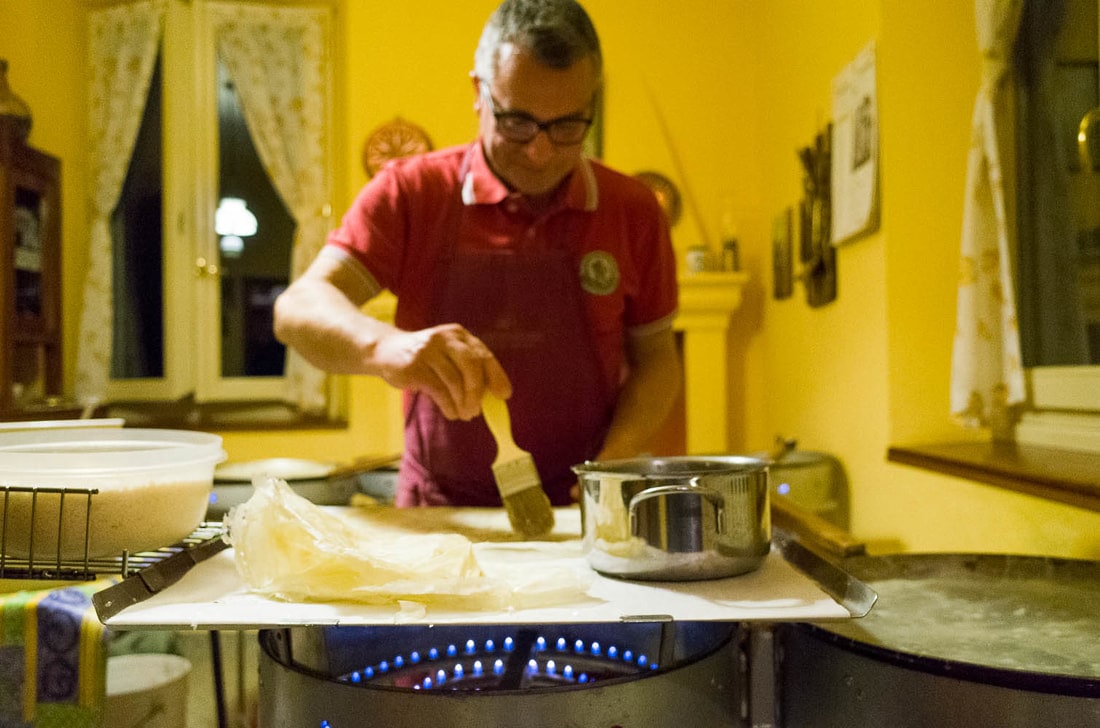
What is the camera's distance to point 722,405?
344 cm

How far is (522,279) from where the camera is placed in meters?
1.36

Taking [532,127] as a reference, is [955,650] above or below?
below

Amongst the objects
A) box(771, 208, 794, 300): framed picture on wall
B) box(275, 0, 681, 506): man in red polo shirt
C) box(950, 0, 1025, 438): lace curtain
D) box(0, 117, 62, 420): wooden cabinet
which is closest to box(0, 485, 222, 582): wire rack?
box(275, 0, 681, 506): man in red polo shirt

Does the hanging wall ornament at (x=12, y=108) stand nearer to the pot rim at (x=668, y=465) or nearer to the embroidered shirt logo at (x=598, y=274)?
the embroidered shirt logo at (x=598, y=274)

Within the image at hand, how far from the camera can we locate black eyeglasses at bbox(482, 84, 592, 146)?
47.6 inches

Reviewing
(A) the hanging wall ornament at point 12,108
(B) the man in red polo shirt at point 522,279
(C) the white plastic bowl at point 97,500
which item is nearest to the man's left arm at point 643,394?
(B) the man in red polo shirt at point 522,279

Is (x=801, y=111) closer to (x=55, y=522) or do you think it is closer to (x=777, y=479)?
(x=777, y=479)

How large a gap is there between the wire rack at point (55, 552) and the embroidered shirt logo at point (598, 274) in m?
0.83

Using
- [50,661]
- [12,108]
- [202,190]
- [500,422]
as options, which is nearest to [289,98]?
[202,190]

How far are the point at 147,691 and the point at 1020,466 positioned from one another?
169cm

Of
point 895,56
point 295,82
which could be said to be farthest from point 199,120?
point 895,56

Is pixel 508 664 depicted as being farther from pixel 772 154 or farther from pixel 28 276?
pixel 28 276

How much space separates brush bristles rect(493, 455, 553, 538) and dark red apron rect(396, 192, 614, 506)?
340mm

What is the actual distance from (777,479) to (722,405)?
1127 millimetres
